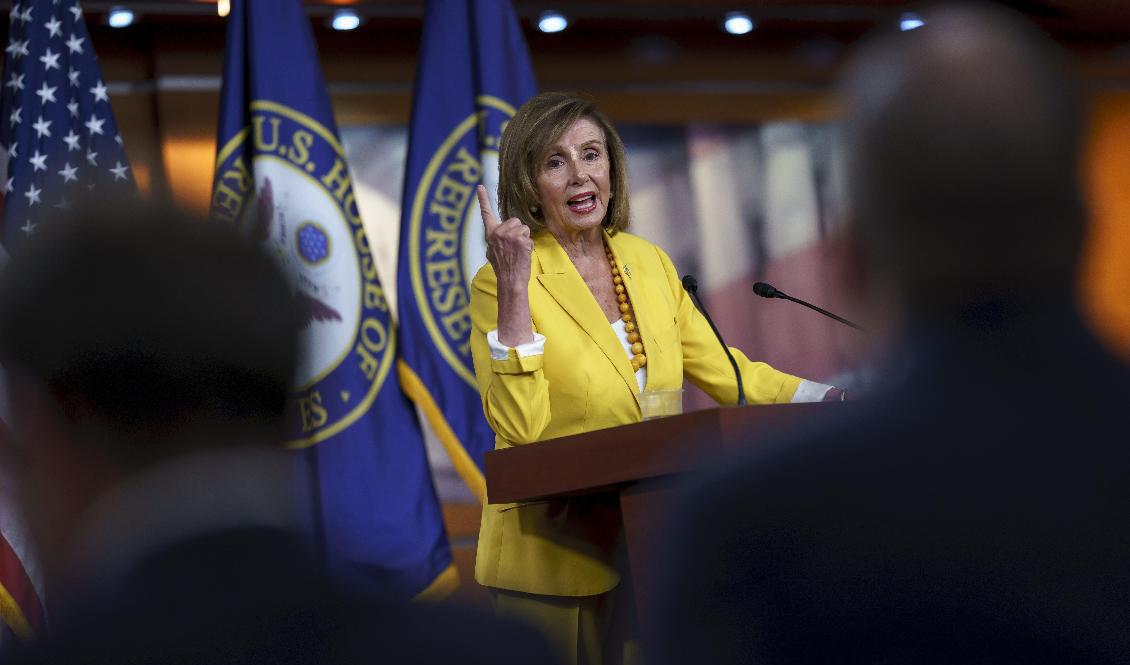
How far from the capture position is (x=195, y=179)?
14.6 ft

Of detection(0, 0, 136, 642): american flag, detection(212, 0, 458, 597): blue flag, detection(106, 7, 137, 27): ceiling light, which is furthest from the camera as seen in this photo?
detection(106, 7, 137, 27): ceiling light

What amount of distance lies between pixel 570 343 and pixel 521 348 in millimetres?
164

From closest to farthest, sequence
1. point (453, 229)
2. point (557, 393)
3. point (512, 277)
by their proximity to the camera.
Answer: point (512, 277) < point (557, 393) < point (453, 229)

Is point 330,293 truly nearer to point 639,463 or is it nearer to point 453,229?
point 453,229

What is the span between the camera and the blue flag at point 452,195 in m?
4.07

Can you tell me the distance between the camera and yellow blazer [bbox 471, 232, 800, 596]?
2.38 m

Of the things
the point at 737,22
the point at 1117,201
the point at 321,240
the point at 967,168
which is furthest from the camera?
the point at 1117,201

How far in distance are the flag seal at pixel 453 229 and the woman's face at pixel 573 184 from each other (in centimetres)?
139

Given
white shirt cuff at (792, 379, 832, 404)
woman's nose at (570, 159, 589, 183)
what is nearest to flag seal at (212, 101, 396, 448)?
woman's nose at (570, 159, 589, 183)

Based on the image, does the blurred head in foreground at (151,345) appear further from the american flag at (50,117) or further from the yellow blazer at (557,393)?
the american flag at (50,117)

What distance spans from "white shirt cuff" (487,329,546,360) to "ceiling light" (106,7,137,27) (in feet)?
8.26

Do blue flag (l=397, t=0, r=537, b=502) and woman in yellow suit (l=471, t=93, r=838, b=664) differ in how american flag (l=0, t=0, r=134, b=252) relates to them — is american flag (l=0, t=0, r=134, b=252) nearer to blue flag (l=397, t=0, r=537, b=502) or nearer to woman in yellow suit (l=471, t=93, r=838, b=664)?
blue flag (l=397, t=0, r=537, b=502)

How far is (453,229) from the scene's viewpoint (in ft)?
13.6

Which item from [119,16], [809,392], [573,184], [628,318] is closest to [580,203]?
[573,184]
